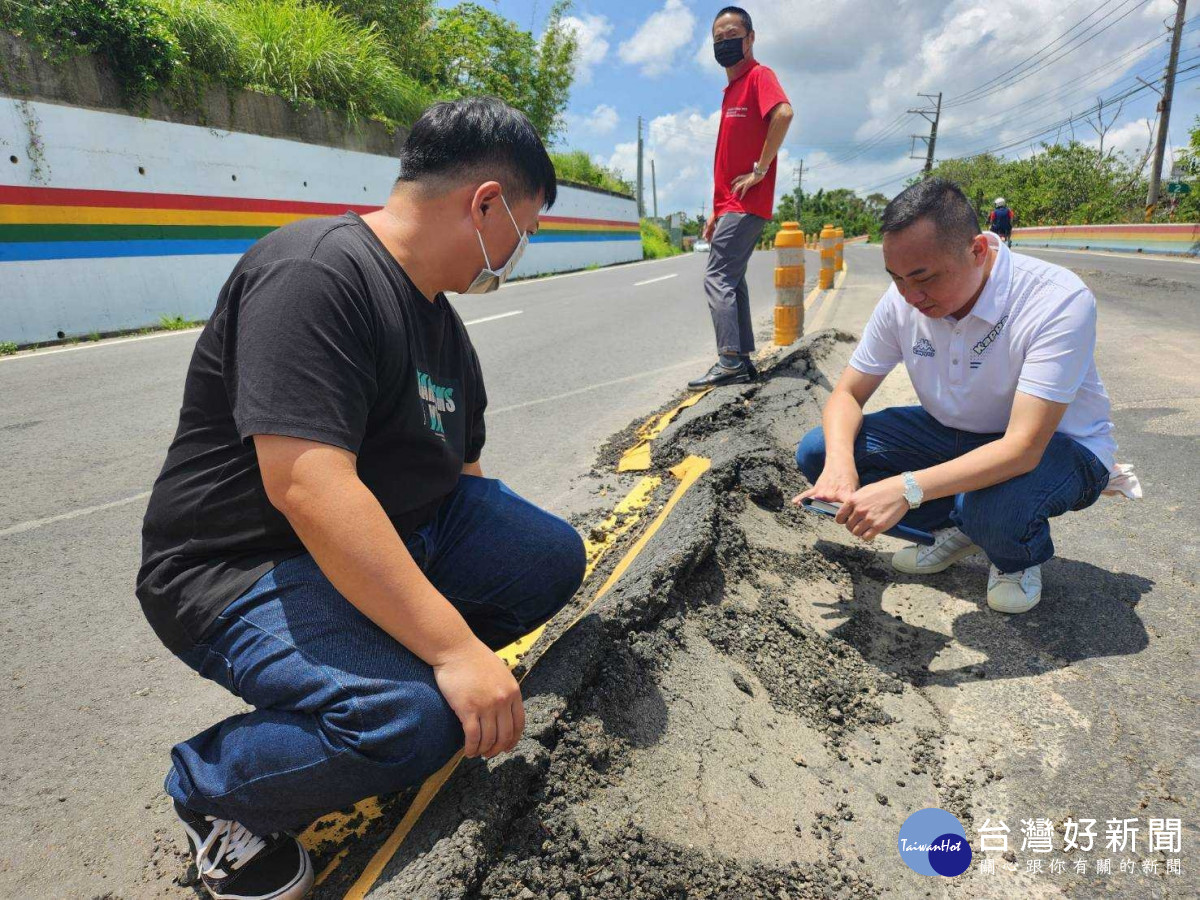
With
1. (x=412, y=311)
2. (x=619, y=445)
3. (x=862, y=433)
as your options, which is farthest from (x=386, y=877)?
(x=619, y=445)

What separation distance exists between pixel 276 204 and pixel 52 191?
13.3ft

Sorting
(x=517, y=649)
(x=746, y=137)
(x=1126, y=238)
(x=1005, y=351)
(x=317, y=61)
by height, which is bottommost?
(x=517, y=649)

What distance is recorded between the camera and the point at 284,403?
1277mm

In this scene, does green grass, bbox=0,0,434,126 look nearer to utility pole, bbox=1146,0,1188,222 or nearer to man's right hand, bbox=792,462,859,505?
man's right hand, bbox=792,462,859,505

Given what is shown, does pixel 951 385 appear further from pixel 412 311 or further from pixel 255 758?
pixel 255 758

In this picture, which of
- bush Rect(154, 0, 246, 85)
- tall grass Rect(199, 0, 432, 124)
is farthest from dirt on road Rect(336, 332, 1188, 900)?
tall grass Rect(199, 0, 432, 124)

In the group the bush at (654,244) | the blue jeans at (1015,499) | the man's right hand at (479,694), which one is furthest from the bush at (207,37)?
the bush at (654,244)

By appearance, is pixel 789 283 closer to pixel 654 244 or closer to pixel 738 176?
pixel 738 176

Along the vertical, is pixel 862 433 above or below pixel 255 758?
above

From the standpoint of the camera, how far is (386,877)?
138 centimetres

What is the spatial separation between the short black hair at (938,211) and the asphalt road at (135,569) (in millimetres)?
1431

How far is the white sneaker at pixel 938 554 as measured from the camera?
2.81 m

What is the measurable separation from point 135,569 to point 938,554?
331 cm

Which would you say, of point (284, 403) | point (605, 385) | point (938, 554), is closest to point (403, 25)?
point (605, 385)
